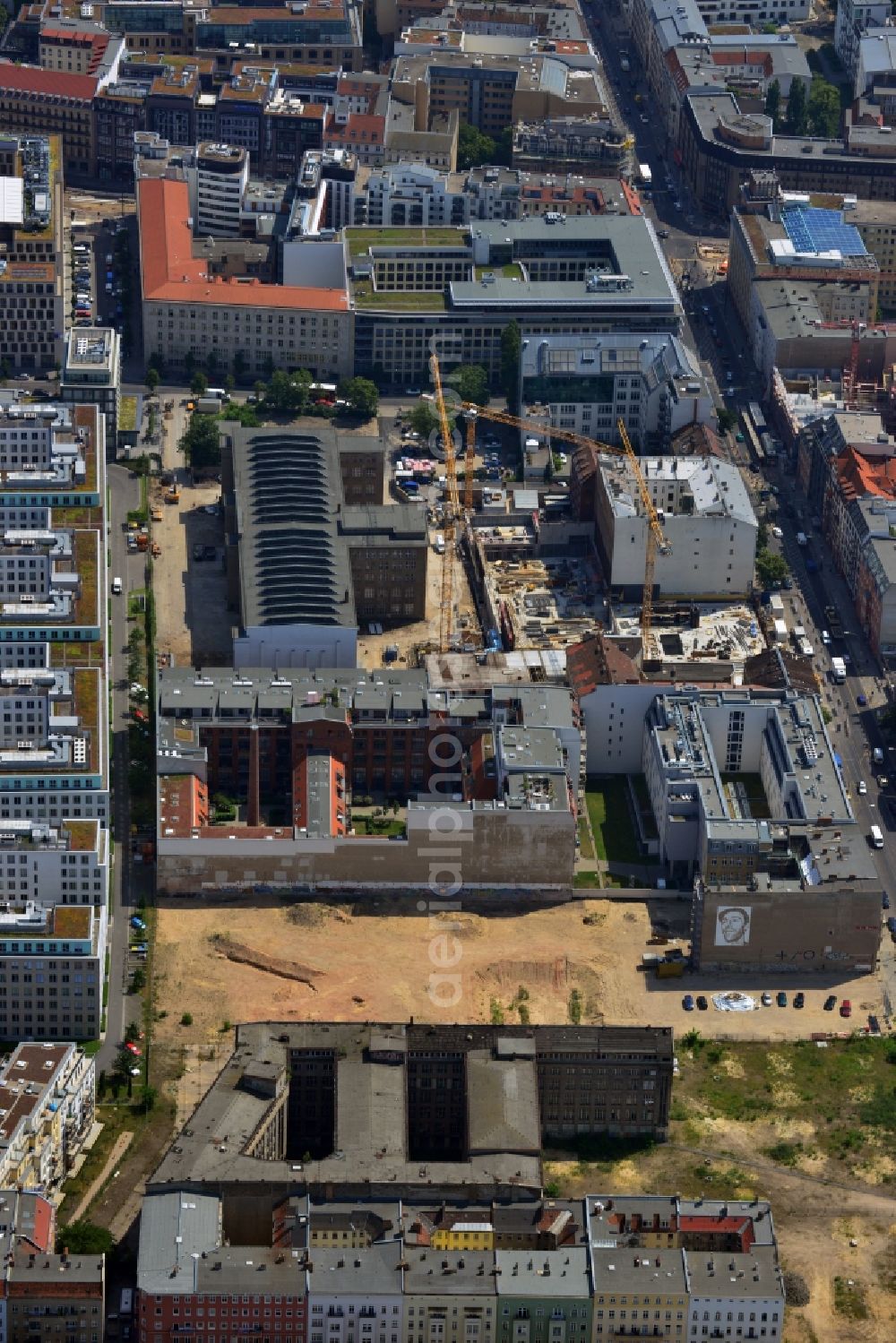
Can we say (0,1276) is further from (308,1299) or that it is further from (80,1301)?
(308,1299)

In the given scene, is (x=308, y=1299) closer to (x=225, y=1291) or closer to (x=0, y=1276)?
(x=225, y=1291)

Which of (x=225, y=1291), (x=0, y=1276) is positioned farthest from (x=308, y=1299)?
(x=0, y=1276)

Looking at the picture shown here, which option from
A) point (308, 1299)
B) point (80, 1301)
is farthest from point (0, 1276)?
point (308, 1299)
